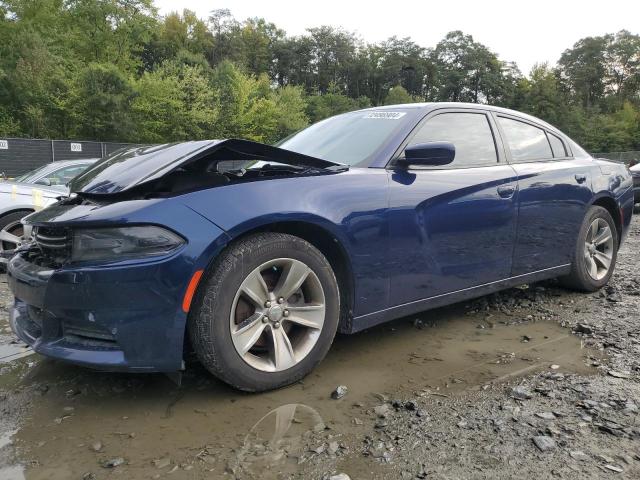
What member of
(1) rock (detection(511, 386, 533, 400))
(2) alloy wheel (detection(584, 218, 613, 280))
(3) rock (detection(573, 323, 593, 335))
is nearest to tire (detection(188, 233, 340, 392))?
(1) rock (detection(511, 386, 533, 400))

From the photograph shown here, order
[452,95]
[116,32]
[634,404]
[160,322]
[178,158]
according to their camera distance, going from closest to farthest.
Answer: [160,322] → [634,404] → [178,158] → [116,32] → [452,95]

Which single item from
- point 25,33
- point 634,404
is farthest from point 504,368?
point 25,33

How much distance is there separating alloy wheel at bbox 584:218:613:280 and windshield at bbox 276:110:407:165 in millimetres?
2197

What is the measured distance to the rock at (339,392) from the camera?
2.47m

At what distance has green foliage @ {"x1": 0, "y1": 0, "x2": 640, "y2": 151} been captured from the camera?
93.4 ft

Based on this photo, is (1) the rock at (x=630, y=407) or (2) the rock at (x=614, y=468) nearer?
(2) the rock at (x=614, y=468)

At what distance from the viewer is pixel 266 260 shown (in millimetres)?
2410

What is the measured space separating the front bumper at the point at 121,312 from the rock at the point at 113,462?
1.26ft

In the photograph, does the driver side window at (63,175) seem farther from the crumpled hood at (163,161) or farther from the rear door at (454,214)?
the rear door at (454,214)

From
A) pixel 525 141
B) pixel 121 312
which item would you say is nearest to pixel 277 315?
pixel 121 312

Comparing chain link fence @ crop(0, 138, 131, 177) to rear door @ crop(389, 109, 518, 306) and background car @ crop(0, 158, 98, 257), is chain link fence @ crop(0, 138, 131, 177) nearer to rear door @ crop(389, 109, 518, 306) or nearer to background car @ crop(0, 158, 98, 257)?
→ background car @ crop(0, 158, 98, 257)

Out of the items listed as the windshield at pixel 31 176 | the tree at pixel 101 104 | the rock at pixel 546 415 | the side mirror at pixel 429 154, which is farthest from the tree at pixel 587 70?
the rock at pixel 546 415

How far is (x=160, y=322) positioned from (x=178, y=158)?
33.1 inches

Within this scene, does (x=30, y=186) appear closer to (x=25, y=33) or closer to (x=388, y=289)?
(x=388, y=289)
